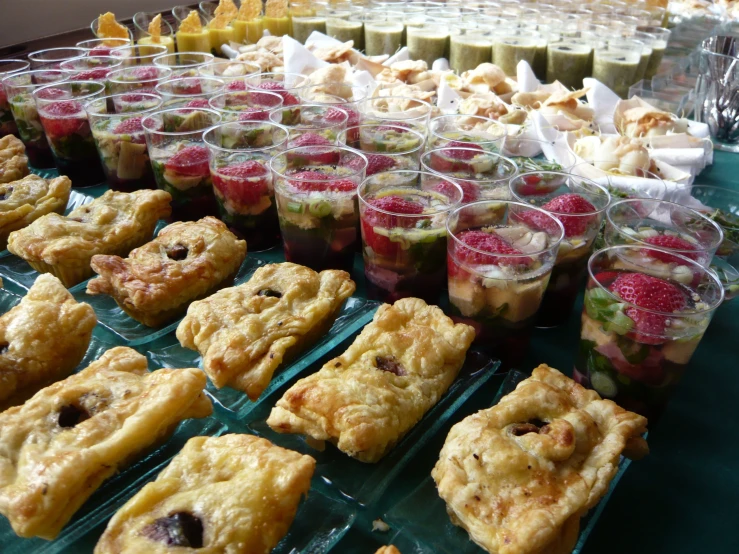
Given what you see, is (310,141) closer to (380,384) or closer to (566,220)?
(566,220)

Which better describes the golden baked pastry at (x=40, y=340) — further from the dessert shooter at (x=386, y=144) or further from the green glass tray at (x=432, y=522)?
the dessert shooter at (x=386, y=144)

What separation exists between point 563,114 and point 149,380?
3.08 metres

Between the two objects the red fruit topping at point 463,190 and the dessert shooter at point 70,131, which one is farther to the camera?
the dessert shooter at point 70,131

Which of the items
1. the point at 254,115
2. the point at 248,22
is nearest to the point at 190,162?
the point at 254,115

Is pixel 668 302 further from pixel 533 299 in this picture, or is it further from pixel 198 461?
pixel 198 461

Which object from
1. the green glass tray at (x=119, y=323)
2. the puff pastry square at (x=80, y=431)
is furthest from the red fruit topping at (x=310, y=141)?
the puff pastry square at (x=80, y=431)

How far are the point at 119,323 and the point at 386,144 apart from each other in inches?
54.5

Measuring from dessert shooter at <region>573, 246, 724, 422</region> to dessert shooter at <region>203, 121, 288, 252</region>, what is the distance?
139 centimetres

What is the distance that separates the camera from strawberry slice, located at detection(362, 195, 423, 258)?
79.0 inches

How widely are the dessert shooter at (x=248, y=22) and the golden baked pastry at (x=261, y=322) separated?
402 cm

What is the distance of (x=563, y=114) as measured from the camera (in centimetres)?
369

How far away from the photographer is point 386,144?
2.68 meters

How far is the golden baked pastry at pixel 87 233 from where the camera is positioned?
2205 mm

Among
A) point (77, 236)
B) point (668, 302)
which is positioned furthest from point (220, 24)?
point (668, 302)
